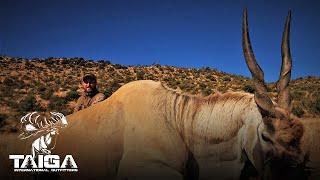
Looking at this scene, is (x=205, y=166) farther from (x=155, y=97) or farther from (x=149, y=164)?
(x=155, y=97)

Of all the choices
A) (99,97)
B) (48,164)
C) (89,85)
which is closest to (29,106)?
(89,85)

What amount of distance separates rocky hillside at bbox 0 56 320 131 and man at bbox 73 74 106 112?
9.22 metres

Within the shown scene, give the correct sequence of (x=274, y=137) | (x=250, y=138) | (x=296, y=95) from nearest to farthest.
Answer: (x=274, y=137) → (x=250, y=138) → (x=296, y=95)

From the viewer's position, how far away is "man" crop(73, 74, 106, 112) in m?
7.54

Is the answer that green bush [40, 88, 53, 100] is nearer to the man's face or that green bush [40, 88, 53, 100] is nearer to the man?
the man

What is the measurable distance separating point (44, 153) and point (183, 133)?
2.17 m

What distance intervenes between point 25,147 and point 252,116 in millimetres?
3654

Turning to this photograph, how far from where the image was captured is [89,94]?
25.5 ft

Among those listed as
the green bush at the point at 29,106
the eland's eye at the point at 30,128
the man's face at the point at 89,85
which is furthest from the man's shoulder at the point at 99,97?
the green bush at the point at 29,106

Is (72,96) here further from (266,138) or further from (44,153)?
(266,138)

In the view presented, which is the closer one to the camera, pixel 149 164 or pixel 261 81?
pixel 261 81

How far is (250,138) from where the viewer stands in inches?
204

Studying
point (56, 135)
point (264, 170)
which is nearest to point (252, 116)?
point (264, 170)

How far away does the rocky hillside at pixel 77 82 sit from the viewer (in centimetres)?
2099
